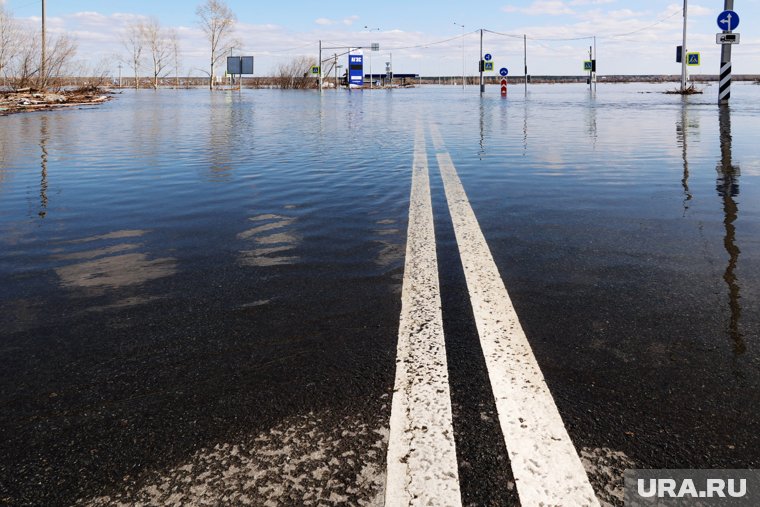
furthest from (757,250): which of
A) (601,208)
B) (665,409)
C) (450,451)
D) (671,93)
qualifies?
(671,93)

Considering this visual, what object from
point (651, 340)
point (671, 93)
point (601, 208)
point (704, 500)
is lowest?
point (704, 500)

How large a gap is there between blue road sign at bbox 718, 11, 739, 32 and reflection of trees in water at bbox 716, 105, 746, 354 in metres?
11.7

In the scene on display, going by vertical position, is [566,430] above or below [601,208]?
below

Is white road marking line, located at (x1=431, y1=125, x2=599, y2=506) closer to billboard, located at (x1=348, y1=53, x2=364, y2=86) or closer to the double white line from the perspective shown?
the double white line

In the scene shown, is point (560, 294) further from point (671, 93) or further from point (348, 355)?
point (671, 93)

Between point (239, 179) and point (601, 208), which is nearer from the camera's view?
point (601, 208)

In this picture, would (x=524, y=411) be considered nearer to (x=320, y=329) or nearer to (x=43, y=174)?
(x=320, y=329)

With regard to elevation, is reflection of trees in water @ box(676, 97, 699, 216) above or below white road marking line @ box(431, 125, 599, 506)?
above

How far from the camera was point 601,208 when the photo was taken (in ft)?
19.9

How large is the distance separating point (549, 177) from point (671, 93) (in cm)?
4528

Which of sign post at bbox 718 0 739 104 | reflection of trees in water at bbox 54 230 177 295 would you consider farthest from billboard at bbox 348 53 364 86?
reflection of trees in water at bbox 54 230 177 295

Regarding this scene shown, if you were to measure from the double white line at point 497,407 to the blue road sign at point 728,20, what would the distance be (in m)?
22.3

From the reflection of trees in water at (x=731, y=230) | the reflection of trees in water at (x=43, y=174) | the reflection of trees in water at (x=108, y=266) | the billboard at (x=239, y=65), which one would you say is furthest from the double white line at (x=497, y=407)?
the billboard at (x=239, y=65)

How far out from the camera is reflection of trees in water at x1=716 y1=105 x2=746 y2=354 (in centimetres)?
283
